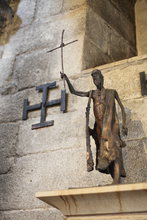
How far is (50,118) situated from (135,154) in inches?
32.9

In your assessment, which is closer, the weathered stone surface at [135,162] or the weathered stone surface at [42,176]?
the weathered stone surface at [135,162]

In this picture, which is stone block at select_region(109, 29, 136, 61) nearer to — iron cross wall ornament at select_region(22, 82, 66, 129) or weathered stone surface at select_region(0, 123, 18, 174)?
iron cross wall ornament at select_region(22, 82, 66, 129)

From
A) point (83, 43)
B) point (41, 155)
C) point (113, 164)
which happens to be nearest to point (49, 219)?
point (41, 155)


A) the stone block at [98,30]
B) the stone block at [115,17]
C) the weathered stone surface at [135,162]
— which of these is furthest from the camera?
the stone block at [115,17]

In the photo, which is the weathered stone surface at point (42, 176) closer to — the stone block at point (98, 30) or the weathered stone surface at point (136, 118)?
the weathered stone surface at point (136, 118)

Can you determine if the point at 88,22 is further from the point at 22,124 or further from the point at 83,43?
the point at 22,124

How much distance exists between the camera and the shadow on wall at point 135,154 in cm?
242

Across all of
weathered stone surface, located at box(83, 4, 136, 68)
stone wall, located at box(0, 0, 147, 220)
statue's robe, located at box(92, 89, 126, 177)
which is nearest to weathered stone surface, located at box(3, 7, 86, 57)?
stone wall, located at box(0, 0, 147, 220)

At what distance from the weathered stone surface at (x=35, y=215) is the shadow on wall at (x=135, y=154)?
1.78ft

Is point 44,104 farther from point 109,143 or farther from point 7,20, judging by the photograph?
point 7,20

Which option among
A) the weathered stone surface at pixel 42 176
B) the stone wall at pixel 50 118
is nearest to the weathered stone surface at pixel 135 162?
the stone wall at pixel 50 118

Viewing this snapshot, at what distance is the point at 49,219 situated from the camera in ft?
8.45

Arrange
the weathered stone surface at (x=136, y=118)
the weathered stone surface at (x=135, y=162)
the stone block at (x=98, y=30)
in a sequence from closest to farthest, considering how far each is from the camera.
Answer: the weathered stone surface at (x=135, y=162), the weathered stone surface at (x=136, y=118), the stone block at (x=98, y=30)

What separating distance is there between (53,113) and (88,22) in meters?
1.01
